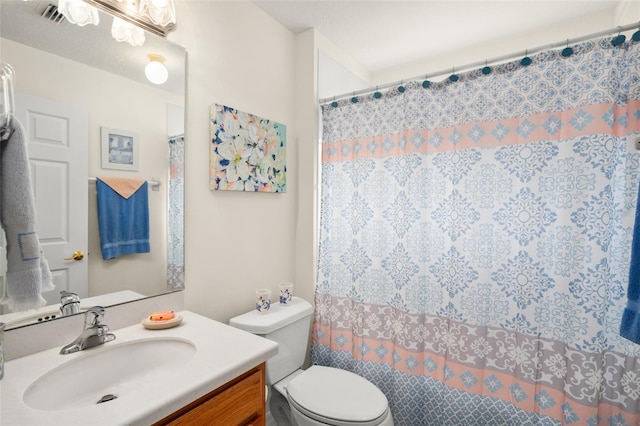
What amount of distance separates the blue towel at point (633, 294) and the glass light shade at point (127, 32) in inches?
81.0

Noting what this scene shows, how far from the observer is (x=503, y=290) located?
147cm

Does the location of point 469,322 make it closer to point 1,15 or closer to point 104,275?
point 104,275

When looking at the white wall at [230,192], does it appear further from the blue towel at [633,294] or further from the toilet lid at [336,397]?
the blue towel at [633,294]

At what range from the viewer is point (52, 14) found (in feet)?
3.47

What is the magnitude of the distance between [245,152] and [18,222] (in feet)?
3.38

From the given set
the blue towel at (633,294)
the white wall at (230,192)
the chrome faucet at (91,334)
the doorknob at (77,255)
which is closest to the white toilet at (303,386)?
the white wall at (230,192)

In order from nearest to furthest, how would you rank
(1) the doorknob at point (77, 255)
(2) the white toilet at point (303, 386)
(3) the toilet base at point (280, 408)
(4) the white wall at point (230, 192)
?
(1) the doorknob at point (77, 255)
(2) the white toilet at point (303, 386)
(4) the white wall at point (230, 192)
(3) the toilet base at point (280, 408)

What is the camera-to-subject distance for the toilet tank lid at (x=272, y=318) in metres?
1.48

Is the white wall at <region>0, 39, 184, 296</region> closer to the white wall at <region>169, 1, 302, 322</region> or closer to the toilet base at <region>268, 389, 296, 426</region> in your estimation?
the white wall at <region>169, 1, 302, 322</region>

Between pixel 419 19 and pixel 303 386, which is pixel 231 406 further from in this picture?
pixel 419 19

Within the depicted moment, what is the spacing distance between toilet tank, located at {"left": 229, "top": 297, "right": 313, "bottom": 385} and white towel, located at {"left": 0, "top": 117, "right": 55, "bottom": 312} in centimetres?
86

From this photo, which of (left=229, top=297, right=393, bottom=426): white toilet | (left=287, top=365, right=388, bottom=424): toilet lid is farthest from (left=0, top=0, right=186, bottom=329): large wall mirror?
(left=287, top=365, right=388, bottom=424): toilet lid

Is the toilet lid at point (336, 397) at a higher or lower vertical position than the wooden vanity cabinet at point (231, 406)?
lower

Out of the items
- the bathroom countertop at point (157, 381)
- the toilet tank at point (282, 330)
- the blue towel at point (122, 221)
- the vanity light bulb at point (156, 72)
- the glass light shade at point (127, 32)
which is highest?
the glass light shade at point (127, 32)
